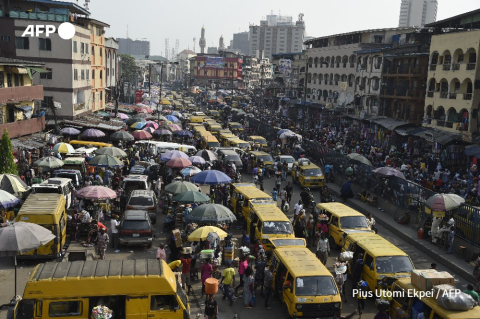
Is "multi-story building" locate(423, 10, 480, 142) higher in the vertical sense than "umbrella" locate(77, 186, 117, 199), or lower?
higher

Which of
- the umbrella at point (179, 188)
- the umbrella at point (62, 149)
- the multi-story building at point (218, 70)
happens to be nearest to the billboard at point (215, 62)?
the multi-story building at point (218, 70)

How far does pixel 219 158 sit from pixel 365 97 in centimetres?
2762

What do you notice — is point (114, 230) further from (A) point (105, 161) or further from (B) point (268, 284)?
(A) point (105, 161)

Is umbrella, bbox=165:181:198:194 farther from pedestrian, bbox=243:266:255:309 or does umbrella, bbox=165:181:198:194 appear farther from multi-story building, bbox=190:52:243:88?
multi-story building, bbox=190:52:243:88

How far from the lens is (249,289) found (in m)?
14.6

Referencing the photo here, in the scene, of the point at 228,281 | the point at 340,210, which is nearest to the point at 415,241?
the point at 340,210

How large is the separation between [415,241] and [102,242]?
44.1ft

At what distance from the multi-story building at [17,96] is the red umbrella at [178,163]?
11.1 meters

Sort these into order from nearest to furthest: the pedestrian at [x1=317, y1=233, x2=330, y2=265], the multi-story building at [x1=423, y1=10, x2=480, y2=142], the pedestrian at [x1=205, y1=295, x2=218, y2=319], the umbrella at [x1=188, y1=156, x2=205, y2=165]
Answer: the pedestrian at [x1=205, y1=295, x2=218, y2=319] → the pedestrian at [x1=317, y1=233, x2=330, y2=265] → the umbrella at [x1=188, y1=156, x2=205, y2=165] → the multi-story building at [x1=423, y1=10, x2=480, y2=142]

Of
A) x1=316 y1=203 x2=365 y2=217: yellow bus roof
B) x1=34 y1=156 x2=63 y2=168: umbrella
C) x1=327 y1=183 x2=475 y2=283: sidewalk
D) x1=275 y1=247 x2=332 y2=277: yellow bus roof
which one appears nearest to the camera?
x1=275 y1=247 x2=332 y2=277: yellow bus roof

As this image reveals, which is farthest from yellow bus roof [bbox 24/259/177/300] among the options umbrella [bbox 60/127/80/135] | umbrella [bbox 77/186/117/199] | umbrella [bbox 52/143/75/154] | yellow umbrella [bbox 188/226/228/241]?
umbrella [bbox 60/127/80/135]

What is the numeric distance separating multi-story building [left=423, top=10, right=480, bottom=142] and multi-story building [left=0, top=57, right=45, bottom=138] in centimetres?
3104

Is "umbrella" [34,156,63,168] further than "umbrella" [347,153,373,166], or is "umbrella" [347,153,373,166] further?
"umbrella" [347,153,373,166]

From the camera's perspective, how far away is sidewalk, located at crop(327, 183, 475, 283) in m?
18.2
